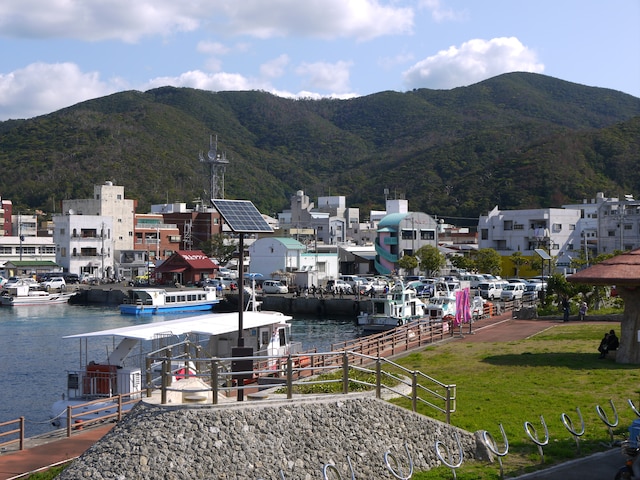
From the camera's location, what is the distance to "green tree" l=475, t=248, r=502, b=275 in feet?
283

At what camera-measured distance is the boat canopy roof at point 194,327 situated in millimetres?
30438

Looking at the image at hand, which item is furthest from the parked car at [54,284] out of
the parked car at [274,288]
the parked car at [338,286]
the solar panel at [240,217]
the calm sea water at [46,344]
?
the solar panel at [240,217]

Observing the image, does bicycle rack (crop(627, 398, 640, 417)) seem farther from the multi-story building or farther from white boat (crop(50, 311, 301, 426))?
the multi-story building

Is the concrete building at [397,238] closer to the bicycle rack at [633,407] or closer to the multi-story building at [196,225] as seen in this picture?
the multi-story building at [196,225]

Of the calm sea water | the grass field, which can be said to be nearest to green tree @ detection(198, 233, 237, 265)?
the calm sea water

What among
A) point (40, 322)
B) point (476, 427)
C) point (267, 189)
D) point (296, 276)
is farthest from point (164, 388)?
point (267, 189)

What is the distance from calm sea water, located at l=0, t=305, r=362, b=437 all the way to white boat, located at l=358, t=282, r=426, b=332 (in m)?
1.92

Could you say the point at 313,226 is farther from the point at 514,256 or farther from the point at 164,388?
the point at 164,388

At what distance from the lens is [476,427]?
742 inches

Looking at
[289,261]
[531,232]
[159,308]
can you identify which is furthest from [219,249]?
[531,232]

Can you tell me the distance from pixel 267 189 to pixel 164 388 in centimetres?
18403

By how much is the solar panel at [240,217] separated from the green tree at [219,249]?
8646 centimetres

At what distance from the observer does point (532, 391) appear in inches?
914

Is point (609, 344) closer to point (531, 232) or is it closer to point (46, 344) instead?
point (46, 344)
